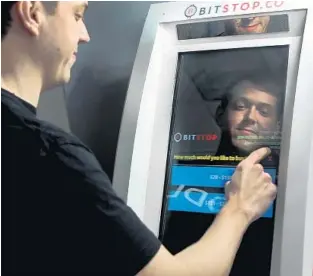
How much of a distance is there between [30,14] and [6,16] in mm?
46

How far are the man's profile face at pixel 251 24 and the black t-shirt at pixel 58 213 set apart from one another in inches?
17.4

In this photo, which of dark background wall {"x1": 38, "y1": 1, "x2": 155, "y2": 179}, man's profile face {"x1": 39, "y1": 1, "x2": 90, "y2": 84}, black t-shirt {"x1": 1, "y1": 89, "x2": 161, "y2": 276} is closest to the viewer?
black t-shirt {"x1": 1, "y1": 89, "x2": 161, "y2": 276}

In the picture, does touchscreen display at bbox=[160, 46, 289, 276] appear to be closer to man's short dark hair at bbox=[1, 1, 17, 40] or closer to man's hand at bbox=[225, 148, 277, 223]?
man's hand at bbox=[225, 148, 277, 223]

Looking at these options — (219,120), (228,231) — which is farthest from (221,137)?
(228,231)

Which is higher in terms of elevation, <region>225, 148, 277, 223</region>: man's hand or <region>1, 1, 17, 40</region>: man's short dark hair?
<region>1, 1, 17, 40</region>: man's short dark hair

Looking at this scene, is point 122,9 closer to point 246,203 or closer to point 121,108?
point 121,108

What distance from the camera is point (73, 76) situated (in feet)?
4.59

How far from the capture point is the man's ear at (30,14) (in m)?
1.12

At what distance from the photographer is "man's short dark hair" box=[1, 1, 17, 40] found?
1.12 m

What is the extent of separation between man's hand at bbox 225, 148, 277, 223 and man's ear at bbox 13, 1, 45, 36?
49cm

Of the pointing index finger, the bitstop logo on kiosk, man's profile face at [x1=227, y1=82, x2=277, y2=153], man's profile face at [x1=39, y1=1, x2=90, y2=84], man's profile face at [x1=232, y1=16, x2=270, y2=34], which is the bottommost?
the pointing index finger

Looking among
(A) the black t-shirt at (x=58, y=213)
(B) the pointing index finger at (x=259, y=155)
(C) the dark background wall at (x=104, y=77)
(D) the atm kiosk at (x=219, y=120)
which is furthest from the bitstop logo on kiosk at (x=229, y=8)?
(A) the black t-shirt at (x=58, y=213)

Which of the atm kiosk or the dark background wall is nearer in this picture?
the atm kiosk

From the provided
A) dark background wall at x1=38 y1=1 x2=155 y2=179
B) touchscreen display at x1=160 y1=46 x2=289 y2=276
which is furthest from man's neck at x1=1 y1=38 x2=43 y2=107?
touchscreen display at x1=160 y1=46 x2=289 y2=276
